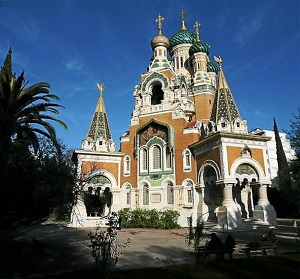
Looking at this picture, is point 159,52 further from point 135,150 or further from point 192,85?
point 135,150

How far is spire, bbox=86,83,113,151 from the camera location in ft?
86.3

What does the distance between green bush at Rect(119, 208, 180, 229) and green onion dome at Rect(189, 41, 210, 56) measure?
18626 millimetres

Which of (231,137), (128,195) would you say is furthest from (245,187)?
(128,195)

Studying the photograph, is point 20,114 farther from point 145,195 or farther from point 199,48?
point 199,48

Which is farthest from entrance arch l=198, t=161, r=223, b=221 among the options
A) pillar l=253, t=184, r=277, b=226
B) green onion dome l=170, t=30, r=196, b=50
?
green onion dome l=170, t=30, r=196, b=50

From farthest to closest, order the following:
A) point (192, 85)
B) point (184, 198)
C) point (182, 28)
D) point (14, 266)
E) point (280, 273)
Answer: point (182, 28) → point (192, 85) → point (184, 198) → point (14, 266) → point (280, 273)

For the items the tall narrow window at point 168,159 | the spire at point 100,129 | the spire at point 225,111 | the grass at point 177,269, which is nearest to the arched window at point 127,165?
the spire at point 100,129

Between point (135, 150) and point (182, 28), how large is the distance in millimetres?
19853

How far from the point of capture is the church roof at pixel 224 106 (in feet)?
70.7

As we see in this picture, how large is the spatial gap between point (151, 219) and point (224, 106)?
10054 millimetres

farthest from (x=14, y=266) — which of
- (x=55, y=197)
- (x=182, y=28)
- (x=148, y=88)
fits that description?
(x=182, y=28)

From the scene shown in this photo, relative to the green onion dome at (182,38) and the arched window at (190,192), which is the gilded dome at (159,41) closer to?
the green onion dome at (182,38)

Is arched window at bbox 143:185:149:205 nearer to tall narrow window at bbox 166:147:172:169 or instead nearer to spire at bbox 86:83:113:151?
tall narrow window at bbox 166:147:172:169

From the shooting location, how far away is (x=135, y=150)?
85.7 feet
